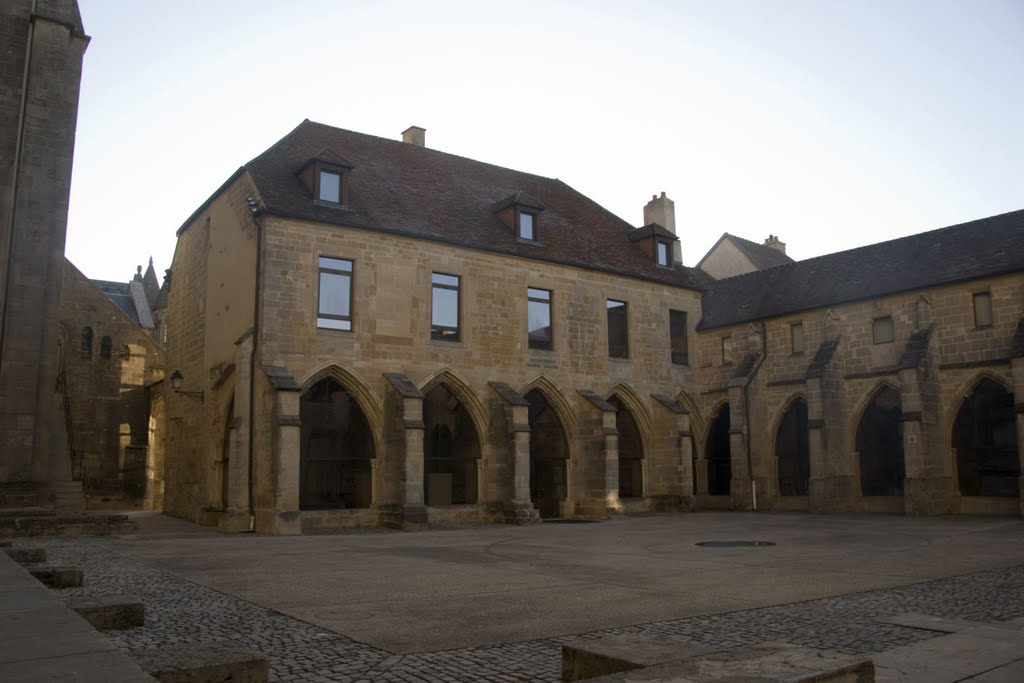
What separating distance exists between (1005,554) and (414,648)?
9.85m

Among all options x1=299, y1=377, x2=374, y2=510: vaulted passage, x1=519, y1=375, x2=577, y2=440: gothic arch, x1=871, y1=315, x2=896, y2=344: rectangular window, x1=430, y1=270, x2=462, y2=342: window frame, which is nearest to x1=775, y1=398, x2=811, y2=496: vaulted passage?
x1=871, y1=315, x2=896, y2=344: rectangular window

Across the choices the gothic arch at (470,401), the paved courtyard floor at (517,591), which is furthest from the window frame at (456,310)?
the paved courtyard floor at (517,591)

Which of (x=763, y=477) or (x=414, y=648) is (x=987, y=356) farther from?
(x=414, y=648)

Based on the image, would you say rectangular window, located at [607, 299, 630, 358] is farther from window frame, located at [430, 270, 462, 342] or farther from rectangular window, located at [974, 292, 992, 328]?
rectangular window, located at [974, 292, 992, 328]

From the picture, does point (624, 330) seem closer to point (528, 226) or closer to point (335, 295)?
point (528, 226)

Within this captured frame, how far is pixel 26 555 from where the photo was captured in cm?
927

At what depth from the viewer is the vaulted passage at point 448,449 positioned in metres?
21.4

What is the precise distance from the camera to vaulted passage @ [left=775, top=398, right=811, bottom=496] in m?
25.1

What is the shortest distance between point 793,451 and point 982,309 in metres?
6.79

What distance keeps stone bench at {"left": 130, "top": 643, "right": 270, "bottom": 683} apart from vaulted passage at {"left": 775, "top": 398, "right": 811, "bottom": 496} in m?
23.3

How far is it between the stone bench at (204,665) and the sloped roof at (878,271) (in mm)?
21496

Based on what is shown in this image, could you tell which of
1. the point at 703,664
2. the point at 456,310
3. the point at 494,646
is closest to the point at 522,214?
the point at 456,310

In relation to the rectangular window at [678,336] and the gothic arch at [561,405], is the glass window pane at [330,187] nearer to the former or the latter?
the gothic arch at [561,405]

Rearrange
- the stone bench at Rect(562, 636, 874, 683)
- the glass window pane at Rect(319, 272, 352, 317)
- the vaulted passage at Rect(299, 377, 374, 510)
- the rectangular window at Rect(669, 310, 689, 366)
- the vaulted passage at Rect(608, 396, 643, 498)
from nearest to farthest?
the stone bench at Rect(562, 636, 874, 683) < the vaulted passage at Rect(299, 377, 374, 510) < the glass window pane at Rect(319, 272, 352, 317) < the vaulted passage at Rect(608, 396, 643, 498) < the rectangular window at Rect(669, 310, 689, 366)
